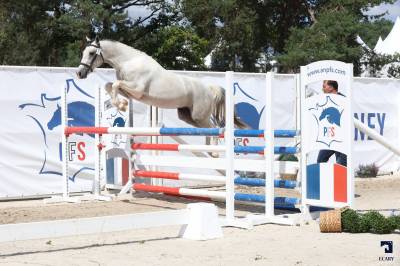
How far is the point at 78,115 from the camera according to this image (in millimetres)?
10781

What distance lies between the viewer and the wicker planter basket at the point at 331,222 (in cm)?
661

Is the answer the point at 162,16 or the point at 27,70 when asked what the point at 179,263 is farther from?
the point at 162,16

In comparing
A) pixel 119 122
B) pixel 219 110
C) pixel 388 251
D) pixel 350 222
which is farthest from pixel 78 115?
pixel 388 251

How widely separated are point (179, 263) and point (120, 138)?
16.5 feet

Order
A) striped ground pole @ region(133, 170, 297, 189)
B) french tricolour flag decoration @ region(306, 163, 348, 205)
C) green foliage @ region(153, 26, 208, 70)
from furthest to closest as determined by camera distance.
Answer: green foliage @ region(153, 26, 208, 70) < striped ground pole @ region(133, 170, 297, 189) < french tricolour flag decoration @ region(306, 163, 348, 205)

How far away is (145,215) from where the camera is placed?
5.88 metres

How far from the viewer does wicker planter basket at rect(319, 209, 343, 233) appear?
6609 millimetres

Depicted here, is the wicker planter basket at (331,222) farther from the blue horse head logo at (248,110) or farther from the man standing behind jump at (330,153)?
the blue horse head logo at (248,110)

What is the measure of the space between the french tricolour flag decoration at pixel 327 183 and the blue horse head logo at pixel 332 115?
46cm

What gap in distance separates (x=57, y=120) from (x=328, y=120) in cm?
492

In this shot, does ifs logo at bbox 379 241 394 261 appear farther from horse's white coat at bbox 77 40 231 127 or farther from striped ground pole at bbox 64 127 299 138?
horse's white coat at bbox 77 40 231 127

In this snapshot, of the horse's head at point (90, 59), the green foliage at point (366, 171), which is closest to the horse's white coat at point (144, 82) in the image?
the horse's head at point (90, 59)

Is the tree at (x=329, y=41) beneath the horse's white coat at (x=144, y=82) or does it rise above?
above

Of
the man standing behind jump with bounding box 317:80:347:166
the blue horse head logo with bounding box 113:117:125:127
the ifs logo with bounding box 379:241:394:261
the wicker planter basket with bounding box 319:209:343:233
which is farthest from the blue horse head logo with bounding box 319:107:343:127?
the blue horse head logo with bounding box 113:117:125:127
